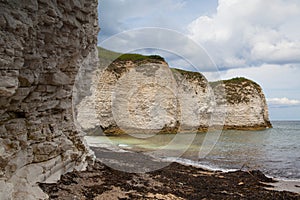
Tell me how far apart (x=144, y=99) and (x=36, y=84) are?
33.2 meters

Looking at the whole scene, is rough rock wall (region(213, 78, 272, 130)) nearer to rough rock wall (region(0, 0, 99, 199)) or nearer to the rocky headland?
the rocky headland

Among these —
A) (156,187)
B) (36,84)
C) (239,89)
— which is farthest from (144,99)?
(36,84)

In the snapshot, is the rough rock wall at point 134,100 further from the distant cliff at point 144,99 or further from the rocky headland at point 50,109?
the rocky headland at point 50,109

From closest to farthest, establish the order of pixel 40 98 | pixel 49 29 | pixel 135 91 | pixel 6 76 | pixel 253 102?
pixel 6 76 → pixel 49 29 → pixel 40 98 → pixel 135 91 → pixel 253 102

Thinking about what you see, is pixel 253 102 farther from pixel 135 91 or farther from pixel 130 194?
pixel 130 194

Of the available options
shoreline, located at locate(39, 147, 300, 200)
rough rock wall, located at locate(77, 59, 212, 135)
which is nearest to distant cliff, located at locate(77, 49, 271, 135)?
rough rock wall, located at locate(77, 59, 212, 135)

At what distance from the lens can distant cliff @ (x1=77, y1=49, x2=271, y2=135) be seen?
122ft

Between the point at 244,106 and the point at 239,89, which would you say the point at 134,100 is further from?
the point at 244,106

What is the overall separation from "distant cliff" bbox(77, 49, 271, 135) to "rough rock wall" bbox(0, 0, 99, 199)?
23985 millimetres

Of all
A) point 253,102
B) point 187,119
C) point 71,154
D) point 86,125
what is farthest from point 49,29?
point 253,102

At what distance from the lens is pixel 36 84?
6711 millimetres

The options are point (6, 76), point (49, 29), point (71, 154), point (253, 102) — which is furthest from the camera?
point (253, 102)

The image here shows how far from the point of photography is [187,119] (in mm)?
47531

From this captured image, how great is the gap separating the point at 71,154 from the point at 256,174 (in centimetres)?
832
